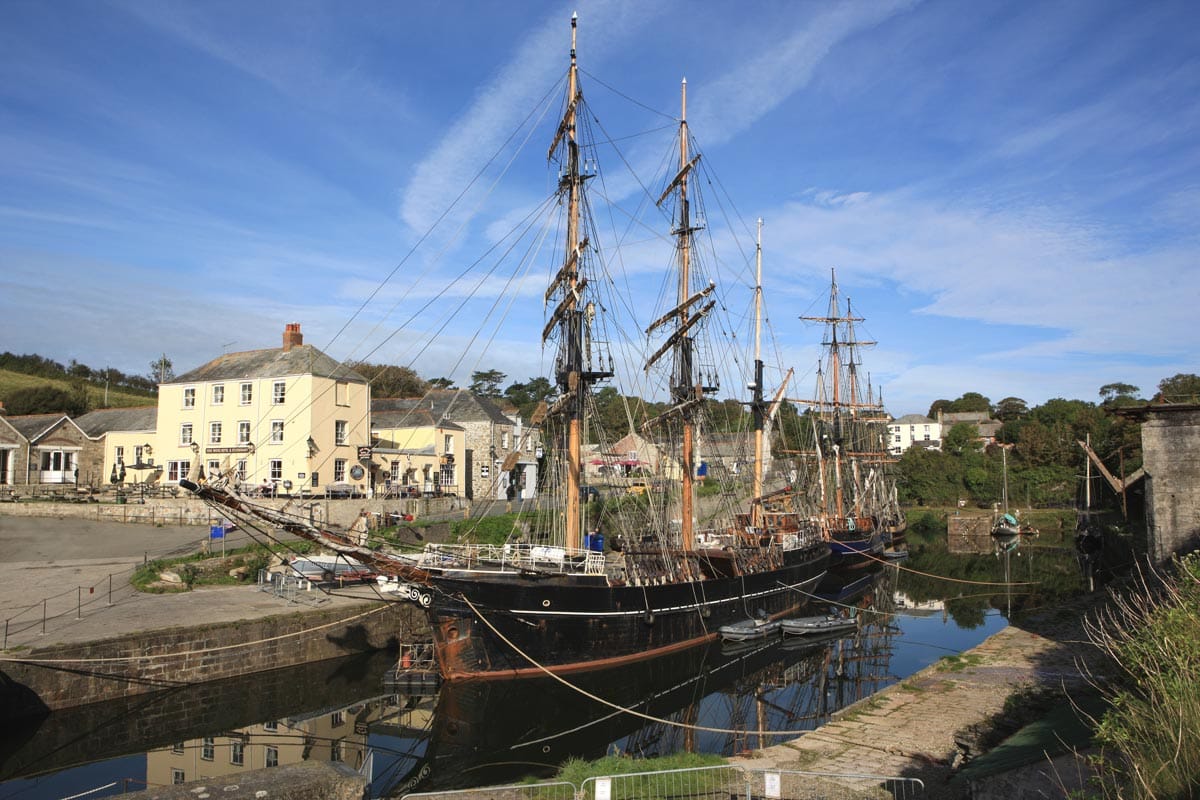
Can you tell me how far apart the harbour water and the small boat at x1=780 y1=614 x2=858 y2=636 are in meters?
2.56

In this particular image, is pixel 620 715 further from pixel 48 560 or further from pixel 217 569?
pixel 48 560

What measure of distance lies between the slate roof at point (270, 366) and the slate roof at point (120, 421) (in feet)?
15.4

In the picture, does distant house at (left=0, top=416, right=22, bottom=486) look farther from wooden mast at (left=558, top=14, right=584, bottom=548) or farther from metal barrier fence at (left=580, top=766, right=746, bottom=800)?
metal barrier fence at (left=580, top=766, right=746, bottom=800)

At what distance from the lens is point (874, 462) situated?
62188 mm

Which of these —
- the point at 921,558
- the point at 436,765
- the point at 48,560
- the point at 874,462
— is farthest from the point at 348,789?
the point at 874,462

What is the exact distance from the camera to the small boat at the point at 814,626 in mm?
28484

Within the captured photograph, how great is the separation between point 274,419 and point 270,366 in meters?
3.15

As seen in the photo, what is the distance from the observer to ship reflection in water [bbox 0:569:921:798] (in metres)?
15.1

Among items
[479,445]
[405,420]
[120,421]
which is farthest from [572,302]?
[120,421]

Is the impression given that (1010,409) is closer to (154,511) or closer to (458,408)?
(458,408)

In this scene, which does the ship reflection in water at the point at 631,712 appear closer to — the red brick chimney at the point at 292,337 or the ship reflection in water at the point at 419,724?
the ship reflection in water at the point at 419,724

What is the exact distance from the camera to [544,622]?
839 inches

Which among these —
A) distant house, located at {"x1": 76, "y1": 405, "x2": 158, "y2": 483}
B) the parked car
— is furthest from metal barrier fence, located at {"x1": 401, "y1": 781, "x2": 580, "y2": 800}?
distant house, located at {"x1": 76, "y1": 405, "x2": 158, "y2": 483}

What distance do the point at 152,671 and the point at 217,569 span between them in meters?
8.93
